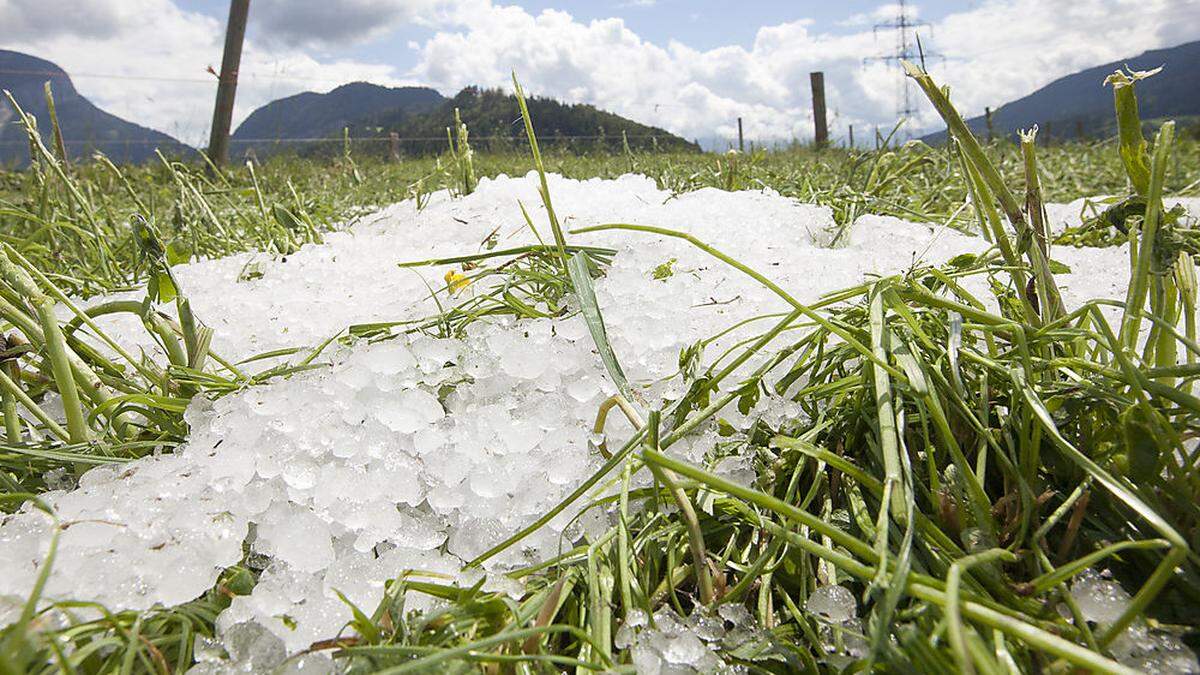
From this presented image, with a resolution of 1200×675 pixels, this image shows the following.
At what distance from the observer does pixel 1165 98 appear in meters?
134

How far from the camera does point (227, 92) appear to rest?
5719mm

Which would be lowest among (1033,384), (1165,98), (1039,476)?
(1039,476)

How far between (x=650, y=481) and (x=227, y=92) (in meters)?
6.27

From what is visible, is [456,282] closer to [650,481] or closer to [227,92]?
[650,481]

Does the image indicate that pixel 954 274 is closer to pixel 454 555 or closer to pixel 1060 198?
pixel 454 555

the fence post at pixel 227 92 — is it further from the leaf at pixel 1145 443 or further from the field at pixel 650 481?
the leaf at pixel 1145 443

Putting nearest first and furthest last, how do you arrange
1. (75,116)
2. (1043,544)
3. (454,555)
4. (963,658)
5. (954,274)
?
1. (963,658)
2. (1043,544)
3. (454,555)
4. (954,274)
5. (75,116)

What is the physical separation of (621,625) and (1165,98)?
594 feet

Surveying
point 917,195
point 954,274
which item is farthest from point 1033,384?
point 917,195

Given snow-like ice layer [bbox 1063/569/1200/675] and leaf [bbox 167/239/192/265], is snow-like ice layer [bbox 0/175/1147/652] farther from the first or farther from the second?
leaf [bbox 167/239/192/265]

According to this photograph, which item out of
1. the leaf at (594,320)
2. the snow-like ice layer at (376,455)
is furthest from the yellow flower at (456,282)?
the leaf at (594,320)

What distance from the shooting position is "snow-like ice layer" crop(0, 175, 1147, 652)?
2.29 feet

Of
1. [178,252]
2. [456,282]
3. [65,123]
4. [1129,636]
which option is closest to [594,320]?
[456,282]

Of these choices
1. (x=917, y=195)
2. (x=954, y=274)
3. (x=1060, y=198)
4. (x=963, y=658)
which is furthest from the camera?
(x=1060, y=198)
